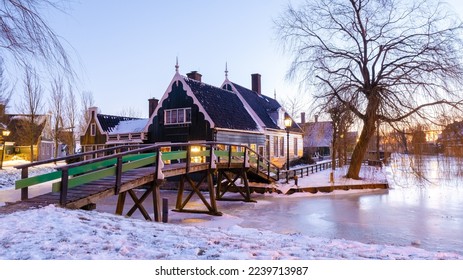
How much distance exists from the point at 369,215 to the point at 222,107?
15797 mm

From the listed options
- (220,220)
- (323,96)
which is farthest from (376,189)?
(220,220)

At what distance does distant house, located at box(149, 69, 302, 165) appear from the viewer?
24.6m

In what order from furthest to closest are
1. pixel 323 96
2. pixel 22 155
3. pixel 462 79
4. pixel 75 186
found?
pixel 22 155 → pixel 323 96 → pixel 462 79 → pixel 75 186

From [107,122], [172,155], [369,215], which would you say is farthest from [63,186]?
[107,122]

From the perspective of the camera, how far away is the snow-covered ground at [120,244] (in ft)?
15.9

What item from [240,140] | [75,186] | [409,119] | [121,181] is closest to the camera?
[75,186]

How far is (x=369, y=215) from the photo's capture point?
1365 centimetres

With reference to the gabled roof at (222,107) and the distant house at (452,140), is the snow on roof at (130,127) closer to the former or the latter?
the gabled roof at (222,107)

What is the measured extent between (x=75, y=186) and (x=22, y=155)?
45.4m

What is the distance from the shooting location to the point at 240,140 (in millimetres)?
27031

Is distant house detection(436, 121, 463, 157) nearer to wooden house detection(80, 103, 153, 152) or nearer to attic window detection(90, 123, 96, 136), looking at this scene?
wooden house detection(80, 103, 153, 152)
